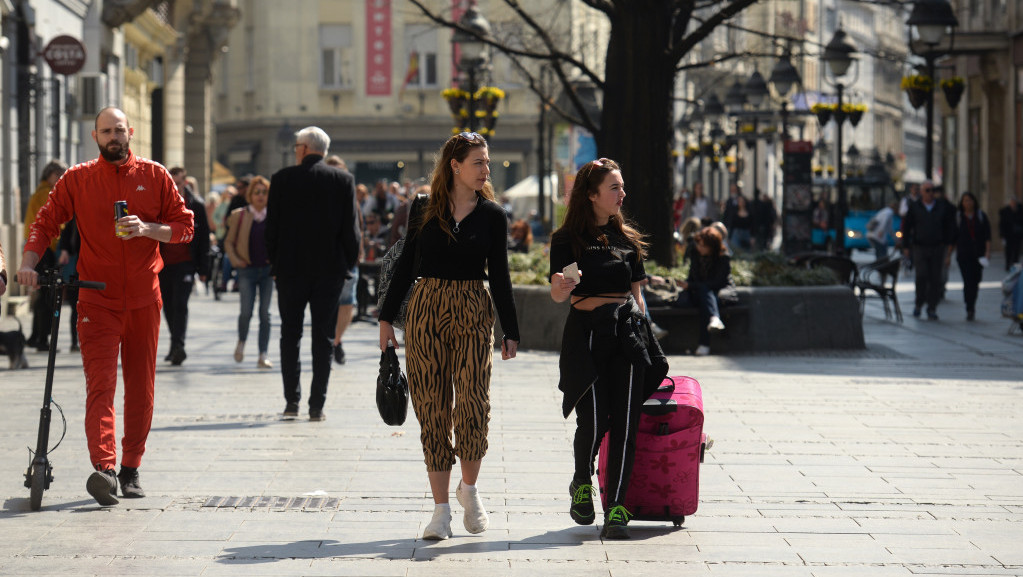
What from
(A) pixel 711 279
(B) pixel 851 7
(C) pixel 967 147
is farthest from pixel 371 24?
(B) pixel 851 7

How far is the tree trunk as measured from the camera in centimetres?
1717

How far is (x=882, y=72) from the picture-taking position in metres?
117

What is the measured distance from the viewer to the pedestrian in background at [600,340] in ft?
22.7

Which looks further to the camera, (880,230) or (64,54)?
(880,230)

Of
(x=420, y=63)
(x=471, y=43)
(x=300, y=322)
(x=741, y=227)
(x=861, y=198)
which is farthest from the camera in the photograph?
(x=420, y=63)

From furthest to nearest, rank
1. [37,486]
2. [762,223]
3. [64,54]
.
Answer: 1. [762,223]
2. [64,54]
3. [37,486]

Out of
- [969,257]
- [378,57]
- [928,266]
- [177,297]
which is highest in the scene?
[378,57]

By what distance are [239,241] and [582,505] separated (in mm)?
7576

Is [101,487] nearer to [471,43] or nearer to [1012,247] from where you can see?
[471,43]

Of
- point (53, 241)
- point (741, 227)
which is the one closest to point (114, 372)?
point (53, 241)

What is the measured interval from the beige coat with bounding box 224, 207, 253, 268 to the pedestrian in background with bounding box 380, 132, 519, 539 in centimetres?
728

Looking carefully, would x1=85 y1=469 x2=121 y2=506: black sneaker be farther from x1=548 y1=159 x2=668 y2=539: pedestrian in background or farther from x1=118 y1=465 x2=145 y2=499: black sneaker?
x1=548 y1=159 x2=668 y2=539: pedestrian in background

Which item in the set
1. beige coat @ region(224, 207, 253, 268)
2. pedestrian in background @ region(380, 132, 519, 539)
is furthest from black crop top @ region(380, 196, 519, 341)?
beige coat @ region(224, 207, 253, 268)

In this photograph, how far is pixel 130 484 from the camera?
7699 millimetres
